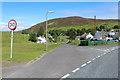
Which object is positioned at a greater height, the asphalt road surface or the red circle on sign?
the red circle on sign

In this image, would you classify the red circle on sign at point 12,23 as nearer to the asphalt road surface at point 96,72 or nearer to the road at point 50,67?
the road at point 50,67

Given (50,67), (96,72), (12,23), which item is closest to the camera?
(96,72)

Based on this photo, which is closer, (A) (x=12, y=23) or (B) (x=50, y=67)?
(B) (x=50, y=67)

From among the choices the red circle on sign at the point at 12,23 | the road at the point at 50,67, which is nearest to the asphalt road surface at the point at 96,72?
the road at the point at 50,67

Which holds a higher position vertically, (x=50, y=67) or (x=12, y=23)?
(x=12, y=23)

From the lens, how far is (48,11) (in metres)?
26.1

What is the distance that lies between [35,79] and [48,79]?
20.0 inches

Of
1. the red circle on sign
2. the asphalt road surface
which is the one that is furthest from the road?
the red circle on sign

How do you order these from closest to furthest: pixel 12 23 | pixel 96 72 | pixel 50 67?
pixel 96 72, pixel 50 67, pixel 12 23

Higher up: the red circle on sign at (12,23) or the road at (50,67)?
the red circle on sign at (12,23)

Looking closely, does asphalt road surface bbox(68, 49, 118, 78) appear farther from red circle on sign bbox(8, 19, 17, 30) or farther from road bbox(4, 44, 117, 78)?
red circle on sign bbox(8, 19, 17, 30)

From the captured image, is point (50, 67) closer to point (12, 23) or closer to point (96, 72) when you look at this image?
point (96, 72)

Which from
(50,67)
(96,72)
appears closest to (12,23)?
(50,67)

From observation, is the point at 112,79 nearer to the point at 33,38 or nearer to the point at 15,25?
the point at 15,25
